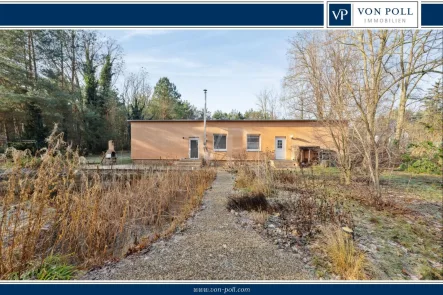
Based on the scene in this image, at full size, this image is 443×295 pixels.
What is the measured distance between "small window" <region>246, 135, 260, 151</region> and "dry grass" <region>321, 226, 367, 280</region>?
9182mm

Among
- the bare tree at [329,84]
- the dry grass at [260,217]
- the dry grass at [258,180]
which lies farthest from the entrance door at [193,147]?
the dry grass at [260,217]

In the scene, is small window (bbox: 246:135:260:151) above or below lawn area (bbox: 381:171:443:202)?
above

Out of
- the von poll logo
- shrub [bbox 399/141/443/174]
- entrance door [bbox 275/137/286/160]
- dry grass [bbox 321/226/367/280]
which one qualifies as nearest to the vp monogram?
the von poll logo

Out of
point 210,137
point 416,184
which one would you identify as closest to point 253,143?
point 210,137

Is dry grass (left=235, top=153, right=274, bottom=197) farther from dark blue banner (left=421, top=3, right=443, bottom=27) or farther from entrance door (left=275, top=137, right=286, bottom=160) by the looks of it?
entrance door (left=275, top=137, right=286, bottom=160)

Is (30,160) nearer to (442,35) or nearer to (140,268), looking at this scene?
(140,268)

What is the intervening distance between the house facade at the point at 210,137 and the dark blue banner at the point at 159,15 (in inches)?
360

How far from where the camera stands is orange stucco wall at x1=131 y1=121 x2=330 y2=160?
1090 cm

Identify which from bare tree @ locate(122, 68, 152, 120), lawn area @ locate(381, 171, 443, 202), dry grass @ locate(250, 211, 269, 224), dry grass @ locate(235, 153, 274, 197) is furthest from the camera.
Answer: bare tree @ locate(122, 68, 152, 120)

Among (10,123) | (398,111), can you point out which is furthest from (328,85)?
(10,123)

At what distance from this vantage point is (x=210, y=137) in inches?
433
